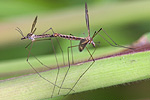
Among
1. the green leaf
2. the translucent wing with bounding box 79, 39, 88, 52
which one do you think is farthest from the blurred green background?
the green leaf

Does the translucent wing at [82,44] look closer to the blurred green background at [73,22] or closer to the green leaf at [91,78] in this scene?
the green leaf at [91,78]

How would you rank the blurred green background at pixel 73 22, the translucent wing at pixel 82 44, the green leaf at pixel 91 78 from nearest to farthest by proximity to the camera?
the green leaf at pixel 91 78, the translucent wing at pixel 82 44, the blurred green background at pixel 73 22

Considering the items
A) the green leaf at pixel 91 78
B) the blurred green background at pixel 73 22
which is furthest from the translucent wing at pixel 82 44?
the blurred green background at pixel 73 22

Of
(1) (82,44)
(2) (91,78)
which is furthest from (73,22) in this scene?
(2) (91,78)

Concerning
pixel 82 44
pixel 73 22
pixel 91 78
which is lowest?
pixel 91 78

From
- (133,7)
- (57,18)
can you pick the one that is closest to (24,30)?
(57,18)

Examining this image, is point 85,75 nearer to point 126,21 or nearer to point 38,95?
point 38,95

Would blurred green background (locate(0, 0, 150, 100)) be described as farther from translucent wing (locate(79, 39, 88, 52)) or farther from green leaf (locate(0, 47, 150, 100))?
green leaf (locate(0, 47, 150, 100))

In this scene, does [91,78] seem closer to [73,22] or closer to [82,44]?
[82,44]
